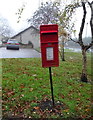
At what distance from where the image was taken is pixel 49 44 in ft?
9.49

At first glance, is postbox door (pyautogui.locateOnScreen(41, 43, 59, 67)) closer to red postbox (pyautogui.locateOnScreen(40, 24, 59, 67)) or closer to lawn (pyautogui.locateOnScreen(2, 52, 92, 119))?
red postbox (pyautogui.locateOnScreen(40, 24, 59, 67))

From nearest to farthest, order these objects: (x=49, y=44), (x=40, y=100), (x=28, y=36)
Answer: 1. (x=49, y=44)
2. (x=40, y=100)
3. (x=28, y=36)

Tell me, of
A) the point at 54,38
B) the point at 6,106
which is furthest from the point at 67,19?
the point at 6,106

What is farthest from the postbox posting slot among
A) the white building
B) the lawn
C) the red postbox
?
the white building

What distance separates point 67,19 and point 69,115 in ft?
13.0

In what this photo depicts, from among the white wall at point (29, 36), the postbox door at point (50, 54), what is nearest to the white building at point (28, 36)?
the white wall at point (29, 36)

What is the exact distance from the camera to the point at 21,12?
4469 mm

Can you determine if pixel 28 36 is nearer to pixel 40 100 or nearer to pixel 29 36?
pixel 29 36

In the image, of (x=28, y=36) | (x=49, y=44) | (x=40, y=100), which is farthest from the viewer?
(x=28, y=36)

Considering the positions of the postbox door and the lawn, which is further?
the lawn

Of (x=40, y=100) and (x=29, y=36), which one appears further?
(x=29, y=36)

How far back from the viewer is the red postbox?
285 cm

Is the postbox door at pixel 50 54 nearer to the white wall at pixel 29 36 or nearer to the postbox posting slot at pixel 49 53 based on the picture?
the postbox posting slot at pixel 49 53

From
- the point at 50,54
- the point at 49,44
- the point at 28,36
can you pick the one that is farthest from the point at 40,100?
the point at 28,36
